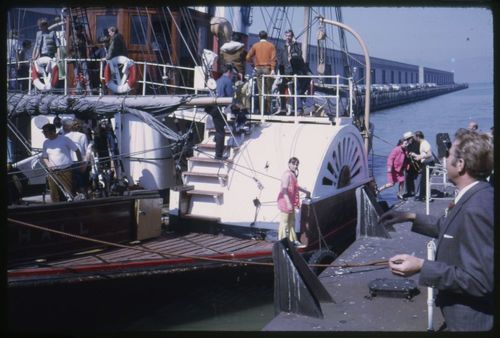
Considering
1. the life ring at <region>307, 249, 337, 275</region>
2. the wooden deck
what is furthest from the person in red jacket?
the wooden deck

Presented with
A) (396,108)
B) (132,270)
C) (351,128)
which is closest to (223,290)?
(132,270)

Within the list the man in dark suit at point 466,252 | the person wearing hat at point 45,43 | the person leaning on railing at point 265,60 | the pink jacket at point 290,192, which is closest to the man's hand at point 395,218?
the man in dark suit at point 466,252

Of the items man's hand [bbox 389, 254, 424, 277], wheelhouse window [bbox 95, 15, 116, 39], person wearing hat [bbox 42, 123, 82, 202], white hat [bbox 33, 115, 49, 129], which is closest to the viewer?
man's hand [bbox 389, 254, 424, 277]

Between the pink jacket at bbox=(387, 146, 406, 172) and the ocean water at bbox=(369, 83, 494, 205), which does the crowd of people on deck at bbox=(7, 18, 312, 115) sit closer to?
the pink jacket at bbox=(387, 146, 406, 172)

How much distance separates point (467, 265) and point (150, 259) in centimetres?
563

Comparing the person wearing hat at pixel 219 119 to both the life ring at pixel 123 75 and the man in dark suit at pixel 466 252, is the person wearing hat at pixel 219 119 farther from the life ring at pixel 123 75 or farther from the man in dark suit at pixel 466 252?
the man in dark suit at pixel 466 252

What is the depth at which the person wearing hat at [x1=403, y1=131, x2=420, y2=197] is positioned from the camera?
13.6m

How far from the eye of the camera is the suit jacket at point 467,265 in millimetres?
3053

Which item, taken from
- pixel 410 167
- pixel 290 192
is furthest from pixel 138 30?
pixel 410 167

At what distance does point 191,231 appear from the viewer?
10.2 metres

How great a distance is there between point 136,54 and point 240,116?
3964 mm

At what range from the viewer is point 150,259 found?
26.6 ft

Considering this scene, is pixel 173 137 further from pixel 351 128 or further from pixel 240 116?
pixel 351 128

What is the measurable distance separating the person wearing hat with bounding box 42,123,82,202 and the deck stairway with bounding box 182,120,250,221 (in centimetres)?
216
